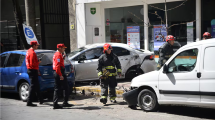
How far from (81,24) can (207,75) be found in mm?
8943

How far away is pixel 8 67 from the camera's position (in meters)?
8.47

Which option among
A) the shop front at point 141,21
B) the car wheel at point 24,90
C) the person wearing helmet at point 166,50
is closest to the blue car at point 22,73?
the car wheel at point 24,90

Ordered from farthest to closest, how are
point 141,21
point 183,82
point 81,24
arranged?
point 81,24, point 141,21, point 183,82

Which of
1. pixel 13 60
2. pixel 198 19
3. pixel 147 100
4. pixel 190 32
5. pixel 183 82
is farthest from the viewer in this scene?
pixel 190 32

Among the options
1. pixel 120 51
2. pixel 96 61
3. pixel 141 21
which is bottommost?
pixel 96 61

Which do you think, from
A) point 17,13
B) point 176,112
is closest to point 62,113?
point 176,112

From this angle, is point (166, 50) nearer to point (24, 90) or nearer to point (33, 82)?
point (33, 82)

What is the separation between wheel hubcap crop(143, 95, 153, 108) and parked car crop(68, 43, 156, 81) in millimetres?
3417

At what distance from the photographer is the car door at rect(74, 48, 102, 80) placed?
9.50 metres

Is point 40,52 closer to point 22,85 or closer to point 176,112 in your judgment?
point 22,85

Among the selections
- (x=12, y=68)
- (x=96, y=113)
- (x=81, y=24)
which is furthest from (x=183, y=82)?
(x=81, y=24)

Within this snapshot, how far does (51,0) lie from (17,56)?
926cm

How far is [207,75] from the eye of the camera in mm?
5293

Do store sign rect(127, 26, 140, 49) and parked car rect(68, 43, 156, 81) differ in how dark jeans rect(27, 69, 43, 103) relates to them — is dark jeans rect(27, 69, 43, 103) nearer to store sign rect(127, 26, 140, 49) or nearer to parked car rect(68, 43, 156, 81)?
parked car rect(68, 43, 156, 81)
